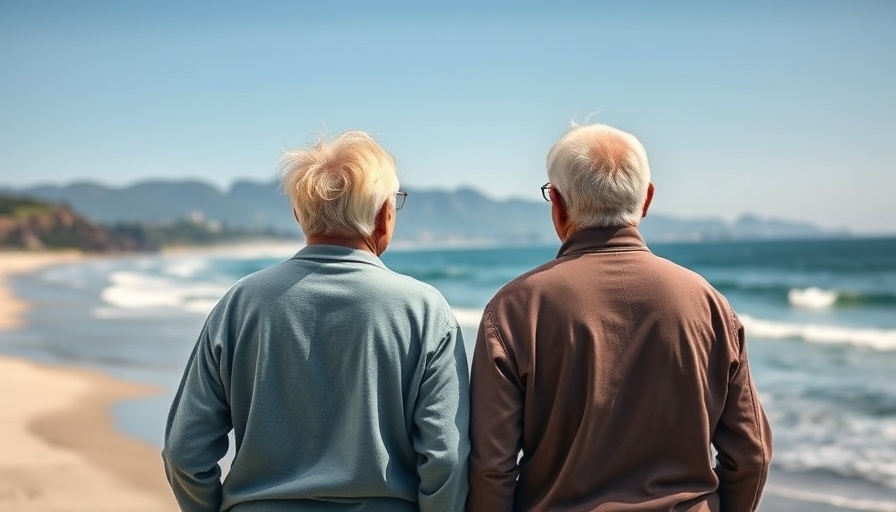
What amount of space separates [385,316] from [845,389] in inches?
299

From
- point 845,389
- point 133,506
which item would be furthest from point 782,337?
point 133,506

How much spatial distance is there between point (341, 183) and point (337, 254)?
0.49ft

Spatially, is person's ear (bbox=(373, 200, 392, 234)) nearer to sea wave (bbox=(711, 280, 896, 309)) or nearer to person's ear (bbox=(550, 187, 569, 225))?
person's ear (bbox=(550, 187, 569, 225))

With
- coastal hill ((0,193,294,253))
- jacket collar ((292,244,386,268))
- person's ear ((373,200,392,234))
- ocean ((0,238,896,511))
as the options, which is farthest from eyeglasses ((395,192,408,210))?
coastal hill ((0,193,294,253))

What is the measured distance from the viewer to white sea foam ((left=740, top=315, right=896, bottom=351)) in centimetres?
1298

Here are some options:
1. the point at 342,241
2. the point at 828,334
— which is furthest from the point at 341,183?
the point at 828,334

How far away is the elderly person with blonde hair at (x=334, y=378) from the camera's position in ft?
6.48

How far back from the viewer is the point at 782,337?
43.2 ft

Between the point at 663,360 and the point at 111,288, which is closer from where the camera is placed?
the point at 663,360

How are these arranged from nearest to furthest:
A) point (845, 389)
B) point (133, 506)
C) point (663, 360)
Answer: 1. point (663, 360)
2. point (133, 506)
3. point (845, 389)

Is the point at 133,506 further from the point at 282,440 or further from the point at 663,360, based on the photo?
the point at 663,360

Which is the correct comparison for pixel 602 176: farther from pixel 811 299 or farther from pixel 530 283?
pixel 811 299

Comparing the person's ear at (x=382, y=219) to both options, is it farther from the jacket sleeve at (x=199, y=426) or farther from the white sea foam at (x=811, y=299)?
the white sea foam at (x=811, y=299)

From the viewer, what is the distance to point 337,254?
6.63 feet
